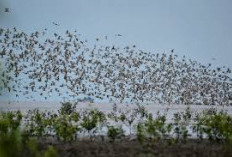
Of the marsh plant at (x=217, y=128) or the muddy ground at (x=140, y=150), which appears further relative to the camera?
the marsh plant at (x=217, y=128)

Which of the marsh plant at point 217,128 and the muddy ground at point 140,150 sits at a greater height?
the marsh plant at point 217,128

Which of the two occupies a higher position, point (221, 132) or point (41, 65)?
point (41, 65)

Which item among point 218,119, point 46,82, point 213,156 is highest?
point 46,82

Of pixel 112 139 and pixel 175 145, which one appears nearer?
pixel 175 145

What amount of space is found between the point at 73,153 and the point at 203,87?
5501cm

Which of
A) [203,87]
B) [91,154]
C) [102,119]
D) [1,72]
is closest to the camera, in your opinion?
[1,72]

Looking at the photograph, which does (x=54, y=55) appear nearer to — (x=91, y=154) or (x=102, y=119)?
(x=102, y=119)

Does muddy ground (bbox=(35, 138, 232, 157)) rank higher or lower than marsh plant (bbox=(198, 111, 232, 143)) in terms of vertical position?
lower

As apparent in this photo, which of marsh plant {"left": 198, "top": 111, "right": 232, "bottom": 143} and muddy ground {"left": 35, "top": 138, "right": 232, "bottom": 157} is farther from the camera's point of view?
marsh plant {"left": 198, "top": 111, "right": 232, "bottom": 143}

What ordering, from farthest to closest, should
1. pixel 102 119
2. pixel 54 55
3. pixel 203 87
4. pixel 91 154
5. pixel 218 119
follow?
1. pixel 203 87
2. pixel 54 55
3. pixel 102 119
4. pixel 218 119
5. pixel 91 154

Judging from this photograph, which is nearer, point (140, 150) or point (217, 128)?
point (140, 150)

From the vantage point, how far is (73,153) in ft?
43.1

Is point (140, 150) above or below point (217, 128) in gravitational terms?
below

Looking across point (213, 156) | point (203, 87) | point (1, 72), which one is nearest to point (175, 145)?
point (213, 156)
